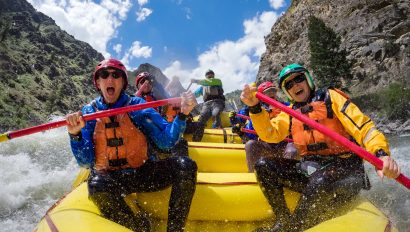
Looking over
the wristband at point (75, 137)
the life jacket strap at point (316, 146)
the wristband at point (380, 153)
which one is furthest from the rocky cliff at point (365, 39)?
the wristband at point (75, 137)

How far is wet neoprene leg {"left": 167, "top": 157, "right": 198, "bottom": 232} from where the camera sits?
10.4 feet

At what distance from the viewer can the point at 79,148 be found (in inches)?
126

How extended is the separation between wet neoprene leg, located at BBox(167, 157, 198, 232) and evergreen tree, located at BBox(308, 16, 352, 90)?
29.8 meters

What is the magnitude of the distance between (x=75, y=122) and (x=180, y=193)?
3.23 feet

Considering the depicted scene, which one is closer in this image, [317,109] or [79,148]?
[79,148]

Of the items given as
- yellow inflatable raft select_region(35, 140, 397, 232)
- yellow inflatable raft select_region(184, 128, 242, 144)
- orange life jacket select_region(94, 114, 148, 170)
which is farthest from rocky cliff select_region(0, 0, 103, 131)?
orange life jacket select_region(94, 114, 148, 170)

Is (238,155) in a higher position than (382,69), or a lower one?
lower

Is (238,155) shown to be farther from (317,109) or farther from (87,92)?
(87,92)

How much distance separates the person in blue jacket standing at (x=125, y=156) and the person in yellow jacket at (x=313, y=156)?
69 centimetres

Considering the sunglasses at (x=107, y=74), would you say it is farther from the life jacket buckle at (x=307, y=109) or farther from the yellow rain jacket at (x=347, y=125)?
the life jacket buckle at (x=307, y=109)

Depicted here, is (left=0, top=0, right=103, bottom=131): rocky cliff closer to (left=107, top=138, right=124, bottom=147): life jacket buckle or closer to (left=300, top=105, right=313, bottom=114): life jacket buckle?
(left=107, top=138, right=124, bottom=147): life jacket buckle

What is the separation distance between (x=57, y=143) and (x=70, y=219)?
679 inches

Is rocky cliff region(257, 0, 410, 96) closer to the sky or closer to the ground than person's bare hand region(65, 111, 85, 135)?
closer to the sky

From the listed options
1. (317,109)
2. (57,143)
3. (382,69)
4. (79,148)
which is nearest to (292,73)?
(317,109)
